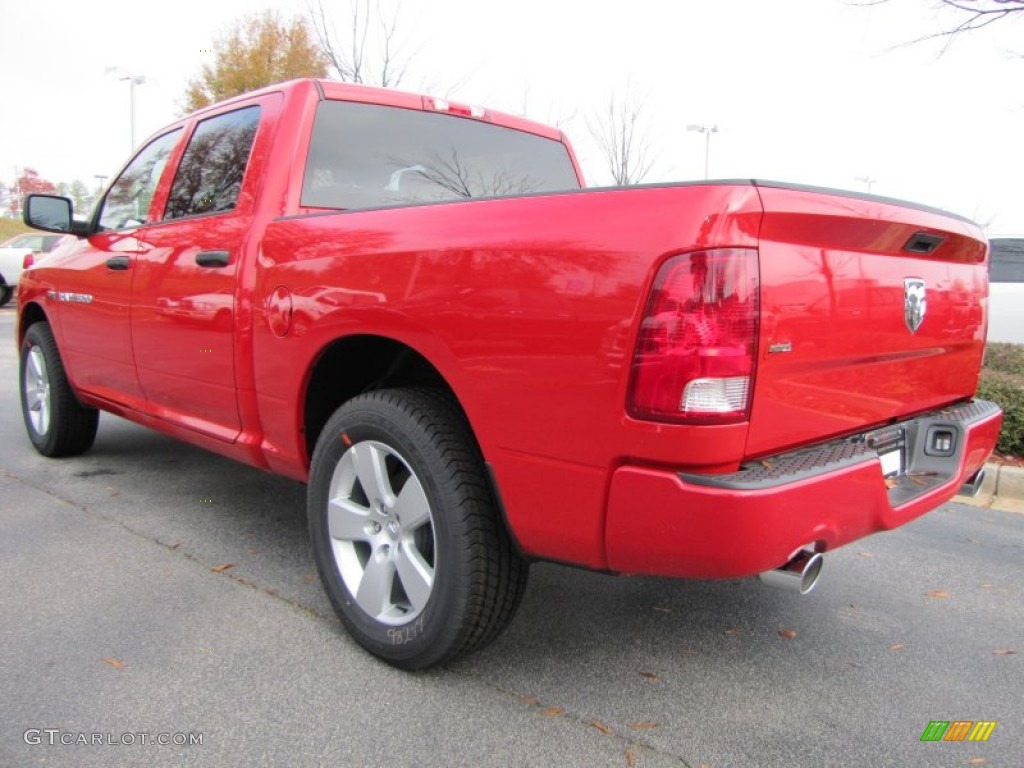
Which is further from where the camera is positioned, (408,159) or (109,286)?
(109,286)

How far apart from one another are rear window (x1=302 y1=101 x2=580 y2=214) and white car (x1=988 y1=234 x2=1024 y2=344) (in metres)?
9.38

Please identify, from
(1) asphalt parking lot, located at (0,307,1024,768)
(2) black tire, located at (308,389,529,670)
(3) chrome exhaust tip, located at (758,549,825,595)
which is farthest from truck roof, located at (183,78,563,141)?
(3) chrome exhaust tip, located at (758,549,825,595)

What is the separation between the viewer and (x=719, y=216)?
1.74m

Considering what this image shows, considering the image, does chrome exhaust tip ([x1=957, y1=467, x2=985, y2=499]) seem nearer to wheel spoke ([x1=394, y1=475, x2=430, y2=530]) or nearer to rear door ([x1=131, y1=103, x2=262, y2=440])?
wheel spoke ([x1=394, y1=475, x2=430, y2=530])

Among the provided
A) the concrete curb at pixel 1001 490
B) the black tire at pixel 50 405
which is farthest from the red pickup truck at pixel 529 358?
the concrete curb at pixel 1001 490

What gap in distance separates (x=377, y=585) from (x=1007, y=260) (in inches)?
445

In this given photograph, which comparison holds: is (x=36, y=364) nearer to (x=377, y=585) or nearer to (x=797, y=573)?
(x=377, y=585)

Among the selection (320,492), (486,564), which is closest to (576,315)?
(486,564)

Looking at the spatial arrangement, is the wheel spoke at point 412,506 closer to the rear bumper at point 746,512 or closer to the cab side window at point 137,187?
the rear bumper at point 746,512

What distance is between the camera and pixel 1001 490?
4.82 metres

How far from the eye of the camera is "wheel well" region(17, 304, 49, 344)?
4.82m

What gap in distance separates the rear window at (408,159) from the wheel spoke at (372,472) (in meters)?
0.99

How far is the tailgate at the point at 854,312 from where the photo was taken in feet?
6.07

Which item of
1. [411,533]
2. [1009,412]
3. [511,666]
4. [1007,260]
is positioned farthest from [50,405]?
[1007,260]
